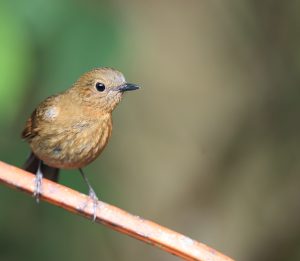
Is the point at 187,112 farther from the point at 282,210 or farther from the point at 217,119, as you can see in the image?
the point at 282,210

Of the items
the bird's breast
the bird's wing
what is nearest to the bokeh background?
the bird's wing

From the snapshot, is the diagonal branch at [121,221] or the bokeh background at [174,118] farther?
the bokeh background at [174,118]

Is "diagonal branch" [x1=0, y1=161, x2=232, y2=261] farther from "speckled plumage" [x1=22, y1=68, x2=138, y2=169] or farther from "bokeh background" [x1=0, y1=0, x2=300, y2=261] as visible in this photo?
"speckled plumage" [x1=22, y1=68, x2=138, y2=169]

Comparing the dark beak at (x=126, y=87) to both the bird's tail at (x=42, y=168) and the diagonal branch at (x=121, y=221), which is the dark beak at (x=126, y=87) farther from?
the diagonal branch at (x=121, y=221)

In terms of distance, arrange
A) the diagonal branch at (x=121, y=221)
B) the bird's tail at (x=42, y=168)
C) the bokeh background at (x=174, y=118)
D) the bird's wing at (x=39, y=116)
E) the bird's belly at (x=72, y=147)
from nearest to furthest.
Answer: the diagonal branch at (x=121, y=221) < the bokeh background at (x=174, y=118) < the bird's belly at (x=72, y=147) < the bird's wing at (x=39, y=116) < the bird's tail at (x=42, y=168)

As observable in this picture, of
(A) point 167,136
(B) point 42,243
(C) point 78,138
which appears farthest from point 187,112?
(C) point 78,138

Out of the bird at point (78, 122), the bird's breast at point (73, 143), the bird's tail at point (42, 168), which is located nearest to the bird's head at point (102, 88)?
the bird at point (78, 122)
